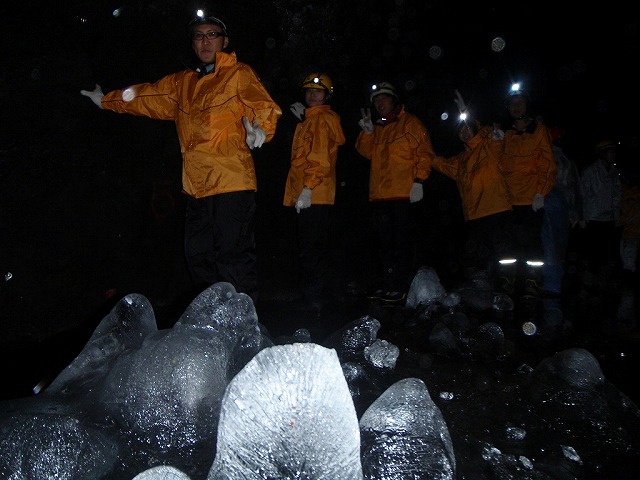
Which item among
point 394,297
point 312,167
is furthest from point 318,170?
point 394,297

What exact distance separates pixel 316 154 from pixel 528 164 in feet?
8.54

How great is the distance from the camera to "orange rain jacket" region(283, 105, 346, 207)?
4.05 metres

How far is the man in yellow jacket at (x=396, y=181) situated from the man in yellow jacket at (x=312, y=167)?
2.27 ft

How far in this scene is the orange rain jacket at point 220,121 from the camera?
3.07 meters

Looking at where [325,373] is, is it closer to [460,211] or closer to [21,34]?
[21,34]

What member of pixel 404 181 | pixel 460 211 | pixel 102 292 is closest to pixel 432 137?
pixel 460 211

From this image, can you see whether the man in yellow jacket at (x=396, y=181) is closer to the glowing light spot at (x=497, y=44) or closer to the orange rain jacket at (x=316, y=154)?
the orange rain jacket at (x=316, y=154)

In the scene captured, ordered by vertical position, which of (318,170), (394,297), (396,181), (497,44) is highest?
(497,44)

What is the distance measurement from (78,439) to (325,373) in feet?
3.02

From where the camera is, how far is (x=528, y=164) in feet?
15.8

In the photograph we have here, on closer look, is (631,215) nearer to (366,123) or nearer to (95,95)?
(366,123)

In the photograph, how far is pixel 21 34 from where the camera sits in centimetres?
306

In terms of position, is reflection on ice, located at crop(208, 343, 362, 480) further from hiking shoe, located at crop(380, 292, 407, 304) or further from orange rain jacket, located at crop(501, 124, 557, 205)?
orange rain jacket, located at crop(501, 124, 557, 205)

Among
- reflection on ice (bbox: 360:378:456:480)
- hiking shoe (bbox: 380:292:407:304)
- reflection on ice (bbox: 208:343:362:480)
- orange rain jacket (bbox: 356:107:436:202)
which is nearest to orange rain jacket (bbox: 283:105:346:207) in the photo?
orange rain jacket (bbox: 356:107:436:202)
